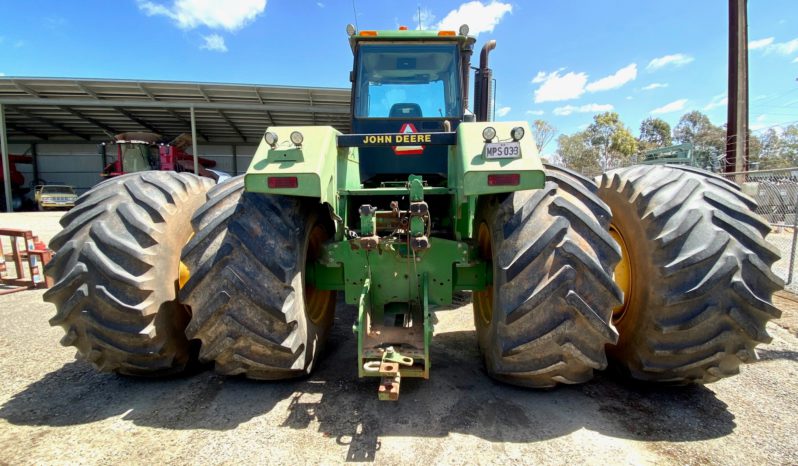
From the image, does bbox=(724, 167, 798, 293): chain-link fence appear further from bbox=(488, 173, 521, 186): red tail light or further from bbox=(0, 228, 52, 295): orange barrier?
bbox=(0, 228, 52, 295): orange barrier

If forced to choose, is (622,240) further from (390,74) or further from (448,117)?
(390,74)

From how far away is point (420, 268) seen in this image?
9.41 ft

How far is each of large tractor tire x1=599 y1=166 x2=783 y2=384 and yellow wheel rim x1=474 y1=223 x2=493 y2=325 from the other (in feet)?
3.09

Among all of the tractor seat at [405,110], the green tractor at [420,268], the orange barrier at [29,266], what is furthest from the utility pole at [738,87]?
the orange barrier at [29,266]

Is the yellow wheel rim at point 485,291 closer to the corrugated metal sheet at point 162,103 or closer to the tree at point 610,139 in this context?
the corrugated metal sheet at point 162,103

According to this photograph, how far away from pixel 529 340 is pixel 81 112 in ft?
82.0

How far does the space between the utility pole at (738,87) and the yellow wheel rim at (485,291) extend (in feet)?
44.1

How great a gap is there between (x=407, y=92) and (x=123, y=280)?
10.1ft

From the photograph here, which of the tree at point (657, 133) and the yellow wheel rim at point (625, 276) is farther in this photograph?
the tree at point (657, 133)

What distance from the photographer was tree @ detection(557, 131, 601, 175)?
4244cm

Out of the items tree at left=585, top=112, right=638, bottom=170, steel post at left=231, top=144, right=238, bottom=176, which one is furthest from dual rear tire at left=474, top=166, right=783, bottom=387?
tree at left=585, top=112, right=638, bottom=170

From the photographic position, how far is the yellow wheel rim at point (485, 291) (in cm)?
307

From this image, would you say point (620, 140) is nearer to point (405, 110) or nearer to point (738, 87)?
point (738, 87)

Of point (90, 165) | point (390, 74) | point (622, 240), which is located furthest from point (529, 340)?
point (90, 165)
